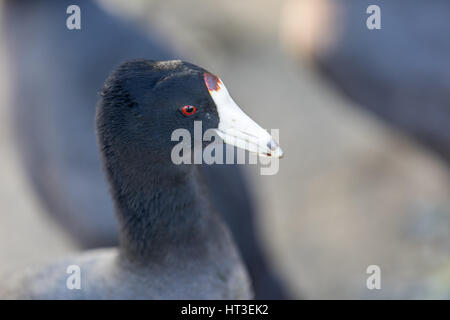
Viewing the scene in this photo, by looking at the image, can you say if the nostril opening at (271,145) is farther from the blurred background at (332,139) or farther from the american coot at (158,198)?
the blurred background at (332,139)

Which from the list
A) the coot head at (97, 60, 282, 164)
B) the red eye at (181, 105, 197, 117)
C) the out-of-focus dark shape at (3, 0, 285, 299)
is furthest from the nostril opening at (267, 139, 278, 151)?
the out-of-focus dark shape at (3, 0, 285, 299)

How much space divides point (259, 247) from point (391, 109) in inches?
35.8

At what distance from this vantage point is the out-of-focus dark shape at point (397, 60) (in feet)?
9.34

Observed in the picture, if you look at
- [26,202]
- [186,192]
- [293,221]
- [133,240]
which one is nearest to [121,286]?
[133,240]

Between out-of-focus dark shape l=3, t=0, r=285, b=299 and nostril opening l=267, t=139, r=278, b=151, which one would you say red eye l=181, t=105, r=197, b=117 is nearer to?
nostril opening l=267, t=139, r=278, b=151

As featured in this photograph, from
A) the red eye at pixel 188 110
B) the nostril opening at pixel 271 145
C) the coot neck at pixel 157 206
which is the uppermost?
the red eye at pixel 188 110

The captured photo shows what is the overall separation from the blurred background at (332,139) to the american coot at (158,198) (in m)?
0.67

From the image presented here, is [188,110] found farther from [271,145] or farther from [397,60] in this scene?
[397,60]

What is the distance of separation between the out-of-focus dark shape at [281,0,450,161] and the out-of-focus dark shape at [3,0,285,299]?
2.51 ft

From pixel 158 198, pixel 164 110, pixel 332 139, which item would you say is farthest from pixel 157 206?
pixel 332 139

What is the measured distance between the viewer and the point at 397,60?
9.53 feet

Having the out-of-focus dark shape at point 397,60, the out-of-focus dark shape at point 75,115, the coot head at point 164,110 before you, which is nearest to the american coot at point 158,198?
the coot head at point 164,110

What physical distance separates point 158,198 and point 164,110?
0.32 metres
